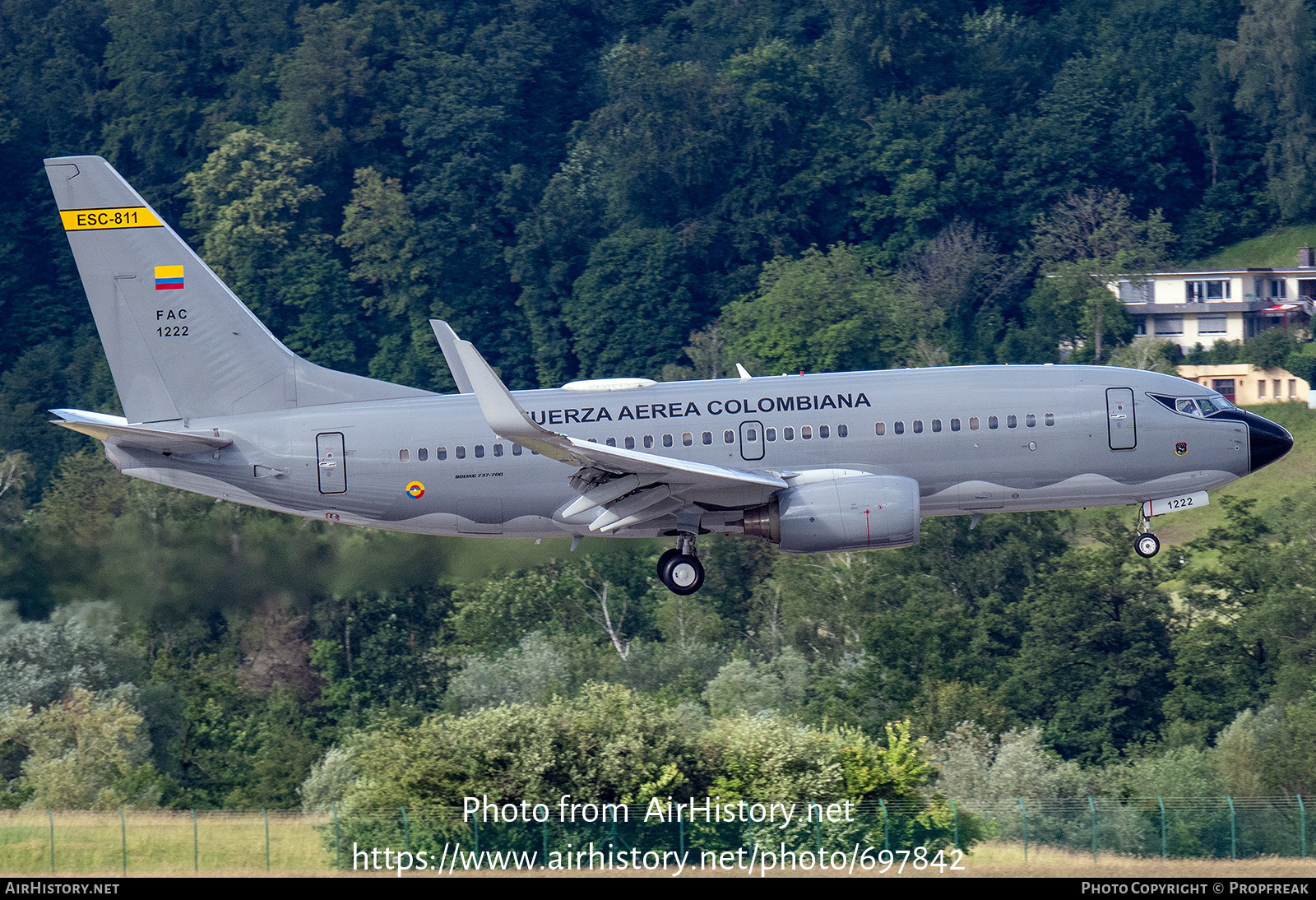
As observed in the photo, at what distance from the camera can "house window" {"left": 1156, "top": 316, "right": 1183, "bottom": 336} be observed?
13700 centimetres

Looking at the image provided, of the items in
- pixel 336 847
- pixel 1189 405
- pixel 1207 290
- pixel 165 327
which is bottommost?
pixel 336 847

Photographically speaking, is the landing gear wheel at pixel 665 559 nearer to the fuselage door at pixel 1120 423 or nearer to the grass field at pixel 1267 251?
the fuselage door at pixel 1120 423

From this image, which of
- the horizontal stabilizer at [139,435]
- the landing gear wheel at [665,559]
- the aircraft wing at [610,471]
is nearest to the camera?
the aircraft wing at [610,471]

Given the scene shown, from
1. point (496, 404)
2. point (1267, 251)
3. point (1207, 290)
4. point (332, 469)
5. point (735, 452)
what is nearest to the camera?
point (496, 404)

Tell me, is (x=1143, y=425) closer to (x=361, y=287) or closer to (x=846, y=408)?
(x=846, y=408)

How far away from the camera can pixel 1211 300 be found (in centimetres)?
13750

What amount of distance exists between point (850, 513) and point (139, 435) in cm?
1522

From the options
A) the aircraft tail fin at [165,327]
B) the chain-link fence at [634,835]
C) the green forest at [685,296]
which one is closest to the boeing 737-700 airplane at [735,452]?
the aircraft tail fin at [165,327]

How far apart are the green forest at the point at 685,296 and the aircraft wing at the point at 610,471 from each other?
14.7m

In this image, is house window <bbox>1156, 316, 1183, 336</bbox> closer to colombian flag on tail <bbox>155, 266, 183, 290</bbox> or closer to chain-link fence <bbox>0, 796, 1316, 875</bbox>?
chain-link fence <bbox>0, 796, 1316, 875</bbox>

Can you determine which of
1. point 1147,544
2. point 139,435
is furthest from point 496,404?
point 1147,544

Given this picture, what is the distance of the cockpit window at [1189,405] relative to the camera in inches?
1629

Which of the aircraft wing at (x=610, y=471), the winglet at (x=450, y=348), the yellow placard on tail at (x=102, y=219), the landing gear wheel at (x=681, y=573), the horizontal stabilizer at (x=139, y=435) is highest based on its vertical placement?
the yellow placard on tail at (x=102, y=219)

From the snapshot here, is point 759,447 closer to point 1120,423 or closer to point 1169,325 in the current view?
point 1120,423
